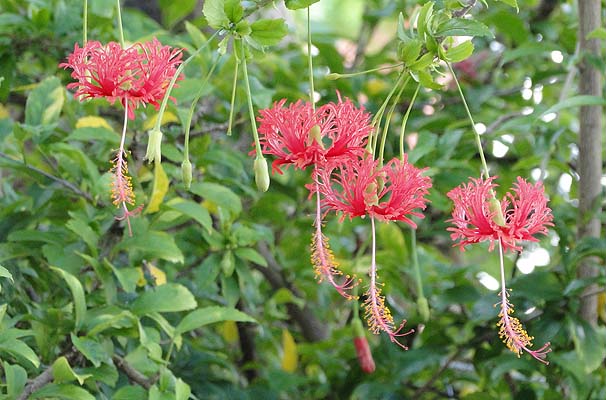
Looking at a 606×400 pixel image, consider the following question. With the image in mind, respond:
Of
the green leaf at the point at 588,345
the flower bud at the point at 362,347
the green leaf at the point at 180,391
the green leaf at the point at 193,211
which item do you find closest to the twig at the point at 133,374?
the green leaf at the point at 180,391

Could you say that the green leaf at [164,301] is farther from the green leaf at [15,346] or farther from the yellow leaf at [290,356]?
the yellow leaf at [290,356]

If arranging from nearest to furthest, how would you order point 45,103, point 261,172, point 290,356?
1. point 261,172
2. point 45,103
3. point 290,356

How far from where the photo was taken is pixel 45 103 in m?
1.48

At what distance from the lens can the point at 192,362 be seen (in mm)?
1602

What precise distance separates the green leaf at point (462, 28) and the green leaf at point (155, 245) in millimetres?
549

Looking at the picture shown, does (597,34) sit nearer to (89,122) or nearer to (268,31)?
(268,31)

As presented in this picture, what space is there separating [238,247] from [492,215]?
63cm

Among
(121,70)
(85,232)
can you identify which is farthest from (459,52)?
(85,232)

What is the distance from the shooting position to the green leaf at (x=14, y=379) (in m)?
1.16

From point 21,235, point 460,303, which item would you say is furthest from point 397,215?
point 460,303

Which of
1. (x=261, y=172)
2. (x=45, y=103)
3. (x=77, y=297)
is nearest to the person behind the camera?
(x=261, y=172)

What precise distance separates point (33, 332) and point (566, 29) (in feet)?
3.74

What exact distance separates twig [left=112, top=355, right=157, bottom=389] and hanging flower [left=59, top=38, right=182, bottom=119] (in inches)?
18.5

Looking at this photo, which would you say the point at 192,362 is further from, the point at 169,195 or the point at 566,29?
the point at 566,29
